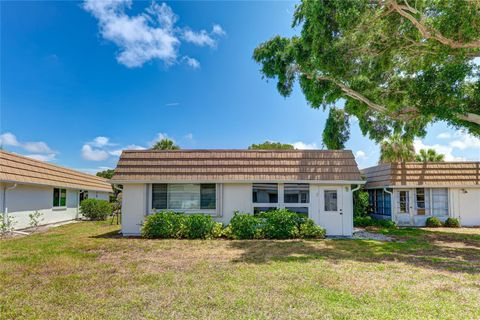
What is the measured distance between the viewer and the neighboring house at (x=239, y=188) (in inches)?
Answer: 476

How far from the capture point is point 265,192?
12.5 metres

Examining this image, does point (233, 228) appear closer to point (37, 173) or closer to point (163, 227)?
point (163, 227)

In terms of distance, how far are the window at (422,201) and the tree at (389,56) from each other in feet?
21.5

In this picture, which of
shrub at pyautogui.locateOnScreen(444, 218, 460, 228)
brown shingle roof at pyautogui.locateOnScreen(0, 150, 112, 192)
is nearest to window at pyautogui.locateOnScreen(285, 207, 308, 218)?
shrub at pyautogui.locateOnScreen(444, 218, 460, 228)

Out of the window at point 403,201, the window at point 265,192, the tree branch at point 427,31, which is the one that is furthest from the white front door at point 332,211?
the window at point 403,201

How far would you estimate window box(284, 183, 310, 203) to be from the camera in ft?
40.7

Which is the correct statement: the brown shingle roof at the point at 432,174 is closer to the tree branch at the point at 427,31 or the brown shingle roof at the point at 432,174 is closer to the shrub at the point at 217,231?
the tree branch at the point at 427,31

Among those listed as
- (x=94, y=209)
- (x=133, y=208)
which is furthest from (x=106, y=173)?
(x=133, y=208)

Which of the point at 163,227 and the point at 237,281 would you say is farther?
the point at 163,227

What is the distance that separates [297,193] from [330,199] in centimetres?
153

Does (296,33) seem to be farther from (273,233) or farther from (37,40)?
(37,40)

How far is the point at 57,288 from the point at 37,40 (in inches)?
507

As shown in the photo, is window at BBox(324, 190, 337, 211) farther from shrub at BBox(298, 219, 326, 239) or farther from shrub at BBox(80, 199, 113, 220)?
shrub at BBox(80, 199, 113, 220)

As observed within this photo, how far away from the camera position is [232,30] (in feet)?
46.8
